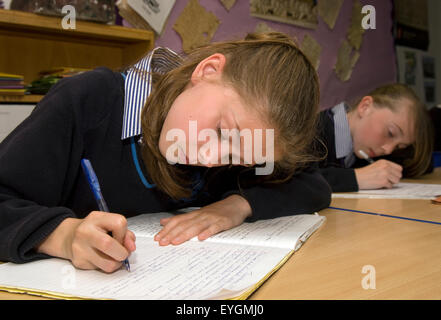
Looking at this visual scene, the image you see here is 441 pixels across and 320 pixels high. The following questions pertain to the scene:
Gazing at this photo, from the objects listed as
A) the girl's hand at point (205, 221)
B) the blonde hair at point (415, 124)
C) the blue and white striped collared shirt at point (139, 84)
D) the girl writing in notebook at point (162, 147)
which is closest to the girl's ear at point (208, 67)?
the girl writing in notebook at point (162, 147)

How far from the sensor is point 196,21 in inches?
71.1

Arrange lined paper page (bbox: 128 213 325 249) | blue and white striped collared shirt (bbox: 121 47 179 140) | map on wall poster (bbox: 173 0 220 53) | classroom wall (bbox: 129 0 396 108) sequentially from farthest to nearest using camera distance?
classroom wall (bbox: 129 0 396 108), map on wall poster (bbox: 173 0 220 53), blue and white striped collared shirt (bbox: 121 47 179 140), lined paper page (bbox: 128 213 325 249)

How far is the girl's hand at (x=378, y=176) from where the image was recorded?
126 centimetres

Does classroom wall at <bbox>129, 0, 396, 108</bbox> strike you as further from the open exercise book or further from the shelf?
the open exercise book

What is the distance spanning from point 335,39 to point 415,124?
1150 mm

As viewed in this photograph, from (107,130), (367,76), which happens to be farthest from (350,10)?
(107,130)

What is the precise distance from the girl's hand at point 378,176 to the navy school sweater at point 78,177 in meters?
0.34

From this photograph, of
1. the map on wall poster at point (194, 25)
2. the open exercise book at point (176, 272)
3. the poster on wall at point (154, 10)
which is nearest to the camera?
the open exercise book at point (176, 272)

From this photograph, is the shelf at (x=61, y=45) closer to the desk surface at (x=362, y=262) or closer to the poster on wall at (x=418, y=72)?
the desk surface at (x=362, y=262)

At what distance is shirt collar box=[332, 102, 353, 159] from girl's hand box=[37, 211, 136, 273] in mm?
1113

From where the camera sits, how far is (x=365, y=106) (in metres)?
1.54

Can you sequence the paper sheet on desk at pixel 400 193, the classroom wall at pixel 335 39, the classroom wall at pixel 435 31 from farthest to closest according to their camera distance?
the classroom wall at pixel 435 31 → the classroom wall at pixel 335 39 → the paper sheet on desk at pixel 400 193

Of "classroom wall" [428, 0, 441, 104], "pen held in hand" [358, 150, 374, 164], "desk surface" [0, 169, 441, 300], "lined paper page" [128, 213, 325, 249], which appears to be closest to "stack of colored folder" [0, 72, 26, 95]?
"lined paper page" [128, 213, 325, 249]

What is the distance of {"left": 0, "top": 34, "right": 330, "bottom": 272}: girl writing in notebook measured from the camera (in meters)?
0.55
